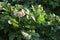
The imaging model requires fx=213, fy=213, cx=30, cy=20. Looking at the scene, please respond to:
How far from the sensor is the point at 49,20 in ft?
12.4

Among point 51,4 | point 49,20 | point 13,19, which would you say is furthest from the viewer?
point 51,4

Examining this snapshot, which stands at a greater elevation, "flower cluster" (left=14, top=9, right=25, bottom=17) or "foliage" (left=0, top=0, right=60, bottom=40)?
"flower cluster" (left=14, top=9, right=25, bottom=17)

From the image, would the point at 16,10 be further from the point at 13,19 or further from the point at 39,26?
the point at 39,26

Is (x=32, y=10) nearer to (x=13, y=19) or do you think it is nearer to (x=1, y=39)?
(x=13, y=19)

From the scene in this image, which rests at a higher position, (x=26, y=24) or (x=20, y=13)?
(x=20, y=13)

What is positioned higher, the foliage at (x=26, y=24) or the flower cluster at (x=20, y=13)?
the flower cluster at (x=20, y=13)

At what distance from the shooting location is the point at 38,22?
11.9 feet

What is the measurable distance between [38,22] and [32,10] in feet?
0.92

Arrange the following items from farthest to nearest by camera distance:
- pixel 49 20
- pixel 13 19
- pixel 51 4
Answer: pixel 51 4, pixel 49 20, pixel 13 19

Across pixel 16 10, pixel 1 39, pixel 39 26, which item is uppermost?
pixel 16 10

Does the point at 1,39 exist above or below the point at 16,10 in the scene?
below

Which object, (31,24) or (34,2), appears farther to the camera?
(34,2)

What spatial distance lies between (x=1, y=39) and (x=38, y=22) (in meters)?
0.69

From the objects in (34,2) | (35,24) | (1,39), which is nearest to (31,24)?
(35,24)
